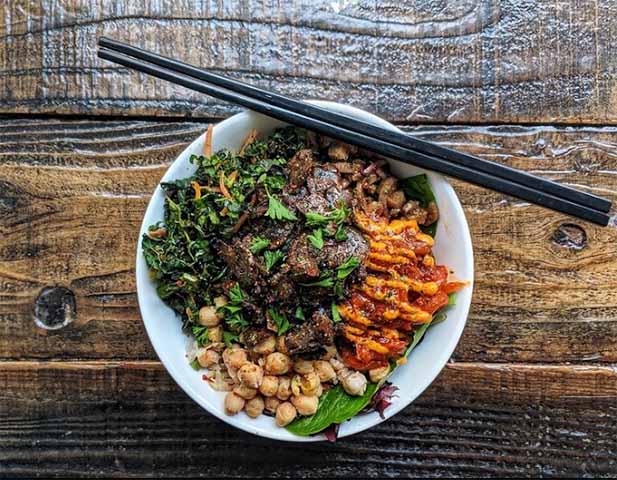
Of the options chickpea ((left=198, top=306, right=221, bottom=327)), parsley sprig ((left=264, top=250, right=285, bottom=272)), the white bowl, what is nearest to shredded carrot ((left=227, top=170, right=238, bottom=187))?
the white bowl

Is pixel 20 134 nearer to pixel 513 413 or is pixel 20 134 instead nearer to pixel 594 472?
pixel 513 413

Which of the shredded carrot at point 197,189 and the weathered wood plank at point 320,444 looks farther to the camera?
the weathered wood plank at point 320,444

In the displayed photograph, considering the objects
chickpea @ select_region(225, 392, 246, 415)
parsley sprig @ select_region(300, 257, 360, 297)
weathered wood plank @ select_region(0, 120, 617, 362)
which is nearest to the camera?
parsley sprig @ select_region(300, 257, 360, 297)

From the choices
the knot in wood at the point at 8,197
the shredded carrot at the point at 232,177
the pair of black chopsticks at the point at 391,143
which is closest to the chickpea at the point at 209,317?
the shredded carrot at the point at 232,177

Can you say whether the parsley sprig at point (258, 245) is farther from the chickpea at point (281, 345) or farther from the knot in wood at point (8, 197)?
the knot in wood at point (8, 197)

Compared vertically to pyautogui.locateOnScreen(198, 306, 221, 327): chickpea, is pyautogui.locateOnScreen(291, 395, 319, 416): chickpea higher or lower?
lower

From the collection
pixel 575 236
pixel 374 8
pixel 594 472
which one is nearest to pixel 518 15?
pixel 374 8

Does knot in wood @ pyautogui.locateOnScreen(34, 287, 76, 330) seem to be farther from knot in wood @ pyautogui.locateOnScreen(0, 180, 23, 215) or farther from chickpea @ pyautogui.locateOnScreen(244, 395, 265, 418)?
chickpea @ pyautogui.locateOnScreen(244, 395, 265, 418)
